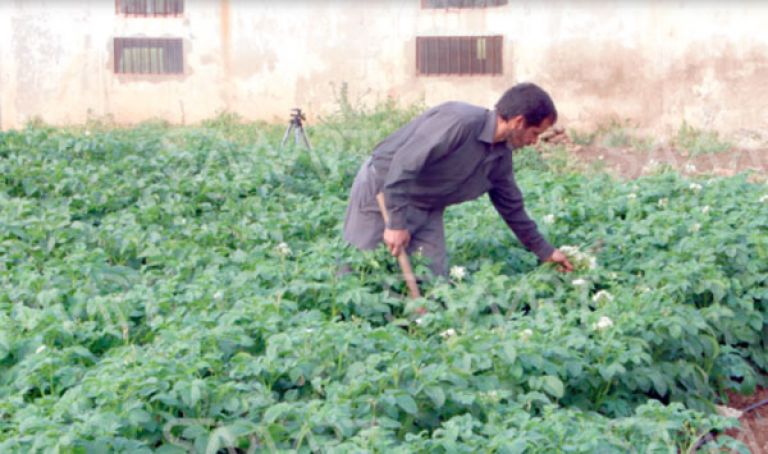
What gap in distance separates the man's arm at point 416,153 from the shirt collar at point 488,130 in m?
0.11

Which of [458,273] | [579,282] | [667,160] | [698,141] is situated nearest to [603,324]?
[579,282]

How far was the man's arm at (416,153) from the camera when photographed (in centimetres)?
511

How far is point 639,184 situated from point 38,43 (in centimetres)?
952

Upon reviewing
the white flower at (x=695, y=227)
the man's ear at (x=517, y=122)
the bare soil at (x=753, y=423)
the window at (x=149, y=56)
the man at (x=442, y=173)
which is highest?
the window at (x=149, y=56)

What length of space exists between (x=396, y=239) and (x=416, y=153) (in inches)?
16.2

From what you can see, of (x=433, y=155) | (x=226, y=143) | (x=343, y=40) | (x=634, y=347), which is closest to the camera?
(x=634, y=347)

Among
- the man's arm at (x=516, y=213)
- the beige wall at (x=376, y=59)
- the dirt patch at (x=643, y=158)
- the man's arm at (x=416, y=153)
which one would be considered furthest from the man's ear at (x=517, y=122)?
the beige wall at (x=376, y=59)

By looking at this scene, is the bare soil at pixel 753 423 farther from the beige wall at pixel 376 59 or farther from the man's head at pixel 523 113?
the beige wall at pixel 376 59

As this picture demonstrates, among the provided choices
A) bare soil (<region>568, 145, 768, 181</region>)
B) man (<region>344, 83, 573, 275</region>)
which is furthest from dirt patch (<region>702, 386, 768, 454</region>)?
bare soil (<region>568, 145, 768, 181</region>)

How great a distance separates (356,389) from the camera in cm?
360

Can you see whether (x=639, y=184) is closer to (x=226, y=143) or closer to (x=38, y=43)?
(x=226, y=143)

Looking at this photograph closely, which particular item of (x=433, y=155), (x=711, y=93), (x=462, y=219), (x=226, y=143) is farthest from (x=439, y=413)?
(x=711, y=93)

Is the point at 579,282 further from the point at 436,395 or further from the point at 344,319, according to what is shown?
the point at 436,395

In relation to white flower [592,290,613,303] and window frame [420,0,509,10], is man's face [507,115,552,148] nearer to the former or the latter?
white flower [592,290,613,303]
